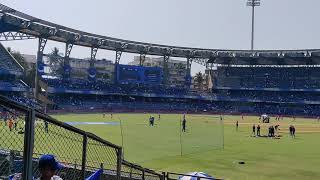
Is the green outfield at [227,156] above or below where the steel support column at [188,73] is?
below

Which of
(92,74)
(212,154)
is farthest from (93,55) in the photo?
(212,154)

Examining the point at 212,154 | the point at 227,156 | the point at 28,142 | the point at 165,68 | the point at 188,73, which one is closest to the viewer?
the point at 28,142

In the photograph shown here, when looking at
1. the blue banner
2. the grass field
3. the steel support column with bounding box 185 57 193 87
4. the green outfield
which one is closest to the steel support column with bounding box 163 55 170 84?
the steel support column with bounding box 185 57 193 87

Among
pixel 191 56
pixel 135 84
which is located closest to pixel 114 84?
pixel 135 84

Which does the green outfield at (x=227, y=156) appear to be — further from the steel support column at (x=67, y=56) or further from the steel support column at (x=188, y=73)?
the steel support column at (x=188, y=73)

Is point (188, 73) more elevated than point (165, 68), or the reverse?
point (165, 68)

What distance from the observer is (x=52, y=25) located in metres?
92.0

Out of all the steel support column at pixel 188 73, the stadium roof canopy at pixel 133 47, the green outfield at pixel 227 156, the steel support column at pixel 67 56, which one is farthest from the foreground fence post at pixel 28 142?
the steel support column at pixel 188 73

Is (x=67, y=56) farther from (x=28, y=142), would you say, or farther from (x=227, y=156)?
(x=28, y=142)

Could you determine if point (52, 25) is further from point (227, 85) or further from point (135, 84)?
point (227, 85)

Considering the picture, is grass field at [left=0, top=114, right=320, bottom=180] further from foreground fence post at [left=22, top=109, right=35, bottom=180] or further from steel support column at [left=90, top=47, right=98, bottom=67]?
steel support column at [left=90, top=47, right=98, bottom=67]

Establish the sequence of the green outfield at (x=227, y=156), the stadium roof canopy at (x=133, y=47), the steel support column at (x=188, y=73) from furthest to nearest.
→ the steel support column at (x=188, y=73) < the stadium roof canopy at (x=133, y=47) < the green outfield at (x=227, y=156)

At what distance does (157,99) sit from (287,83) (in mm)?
35864

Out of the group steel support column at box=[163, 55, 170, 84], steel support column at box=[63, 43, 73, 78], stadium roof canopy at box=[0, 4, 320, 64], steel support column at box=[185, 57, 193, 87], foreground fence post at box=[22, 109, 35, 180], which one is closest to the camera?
foreground fence post at box=[22, 109, 35, 180]
